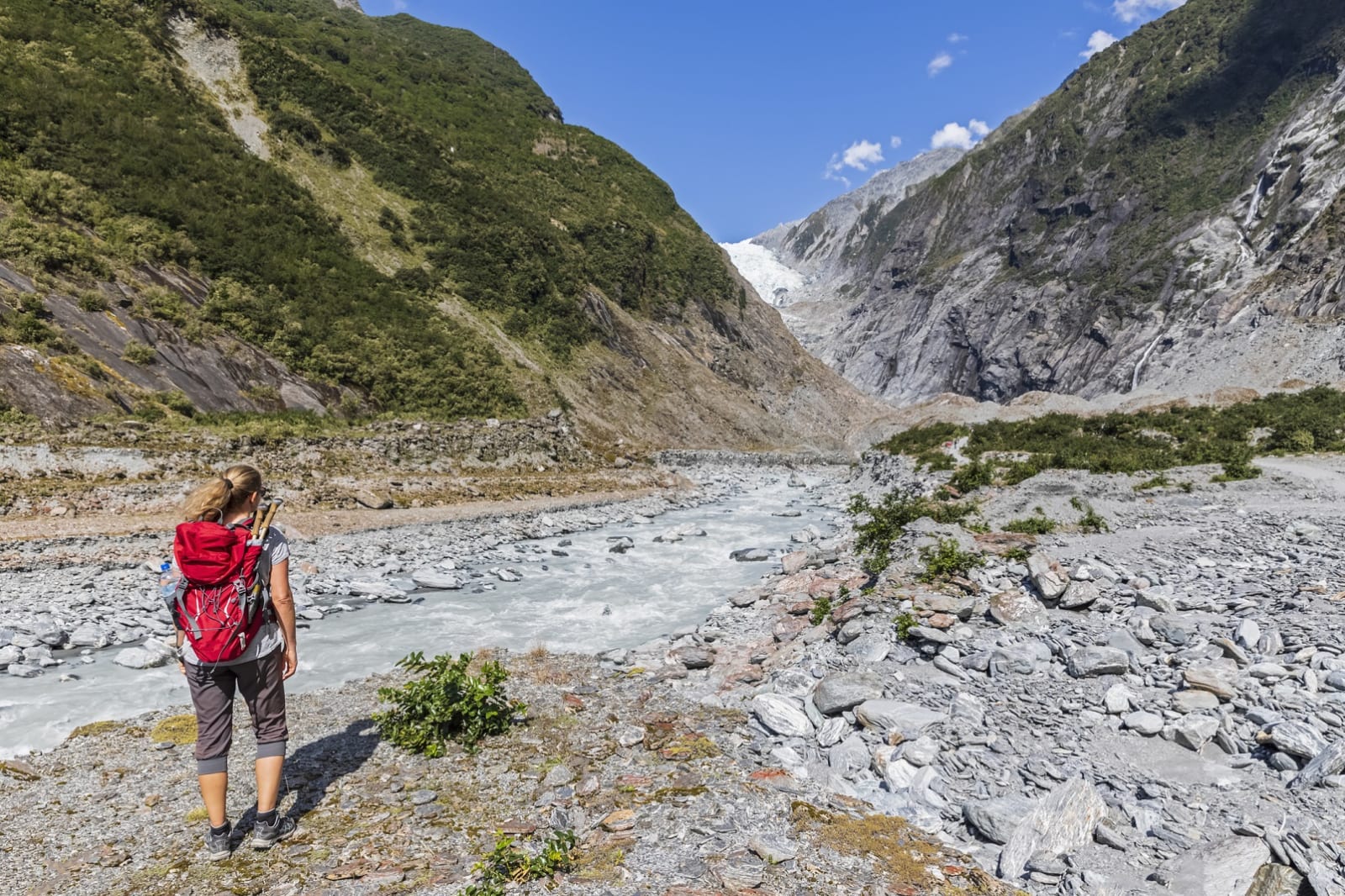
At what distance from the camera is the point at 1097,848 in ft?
16.0

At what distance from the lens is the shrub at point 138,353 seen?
2377 centimetres

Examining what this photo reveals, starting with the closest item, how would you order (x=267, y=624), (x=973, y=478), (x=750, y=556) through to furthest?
(x=267, y=624), (x=750, y=556), (x=973, y=478)

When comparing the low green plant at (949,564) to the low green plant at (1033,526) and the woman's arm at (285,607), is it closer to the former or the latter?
the low green plant at (1033,526)

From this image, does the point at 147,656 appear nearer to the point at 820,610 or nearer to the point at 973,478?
the point at 820,610

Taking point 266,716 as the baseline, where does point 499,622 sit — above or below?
below

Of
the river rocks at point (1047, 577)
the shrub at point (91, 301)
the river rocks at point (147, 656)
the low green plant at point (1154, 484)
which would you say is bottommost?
the low green plant at point (1154, 484)

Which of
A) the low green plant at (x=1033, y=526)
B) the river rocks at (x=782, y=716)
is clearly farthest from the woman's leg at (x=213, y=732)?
the low green plant at (x=1033, y=526)

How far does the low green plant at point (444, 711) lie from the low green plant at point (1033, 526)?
11.3m

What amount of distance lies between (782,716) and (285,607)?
5410 millimetres

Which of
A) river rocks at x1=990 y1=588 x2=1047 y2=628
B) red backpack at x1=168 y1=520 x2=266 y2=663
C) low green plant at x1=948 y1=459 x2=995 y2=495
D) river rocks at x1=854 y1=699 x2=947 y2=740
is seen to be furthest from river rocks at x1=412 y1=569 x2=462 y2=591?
low green plant at x1=948 y1=459 x2=995 y2=495

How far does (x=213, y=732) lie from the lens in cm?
495

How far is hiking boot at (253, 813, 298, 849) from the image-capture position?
497 centimetres

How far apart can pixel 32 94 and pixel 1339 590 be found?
49.3 m

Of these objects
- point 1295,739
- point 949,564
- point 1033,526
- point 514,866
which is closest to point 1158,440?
point 1033,526
